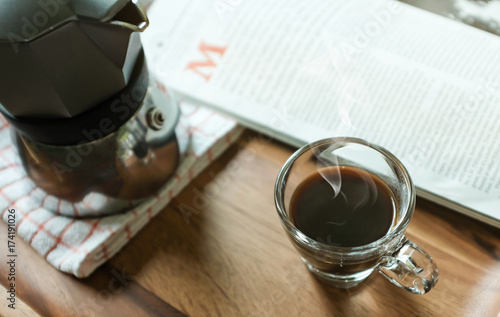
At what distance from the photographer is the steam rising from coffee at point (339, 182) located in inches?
16.0

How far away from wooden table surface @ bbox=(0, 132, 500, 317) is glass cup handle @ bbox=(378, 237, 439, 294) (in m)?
0.03

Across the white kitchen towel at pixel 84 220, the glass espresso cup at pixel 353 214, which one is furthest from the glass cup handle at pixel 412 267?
the white kitchen towel at pixel 84 220

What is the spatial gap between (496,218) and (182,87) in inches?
13.0

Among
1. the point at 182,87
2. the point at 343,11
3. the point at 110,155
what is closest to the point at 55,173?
the point at 110,155

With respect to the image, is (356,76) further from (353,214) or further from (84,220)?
(84,220)

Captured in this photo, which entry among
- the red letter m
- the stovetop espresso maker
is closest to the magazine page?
the red letter m

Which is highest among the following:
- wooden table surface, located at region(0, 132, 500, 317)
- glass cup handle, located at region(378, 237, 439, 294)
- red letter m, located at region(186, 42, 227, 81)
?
red letter m, located at region(186, 42, 227, 81)

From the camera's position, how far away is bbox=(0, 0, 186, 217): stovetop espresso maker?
31 cm

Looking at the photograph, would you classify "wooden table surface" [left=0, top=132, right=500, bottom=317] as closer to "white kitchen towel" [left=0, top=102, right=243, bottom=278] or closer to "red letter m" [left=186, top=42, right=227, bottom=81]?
"white kitchen towel" [left=0, top=102, right=243, bottom=278]

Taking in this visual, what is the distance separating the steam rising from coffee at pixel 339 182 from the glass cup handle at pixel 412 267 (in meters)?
0.04

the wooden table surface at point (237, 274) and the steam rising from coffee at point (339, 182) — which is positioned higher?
the steam rising from coffee at point (339, 182)

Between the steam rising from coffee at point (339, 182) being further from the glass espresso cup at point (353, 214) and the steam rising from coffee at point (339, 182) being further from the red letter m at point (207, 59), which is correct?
the red letter m at point (207, 59)

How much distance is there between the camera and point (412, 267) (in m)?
0.38

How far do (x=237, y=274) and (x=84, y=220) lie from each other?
0.15 meters
